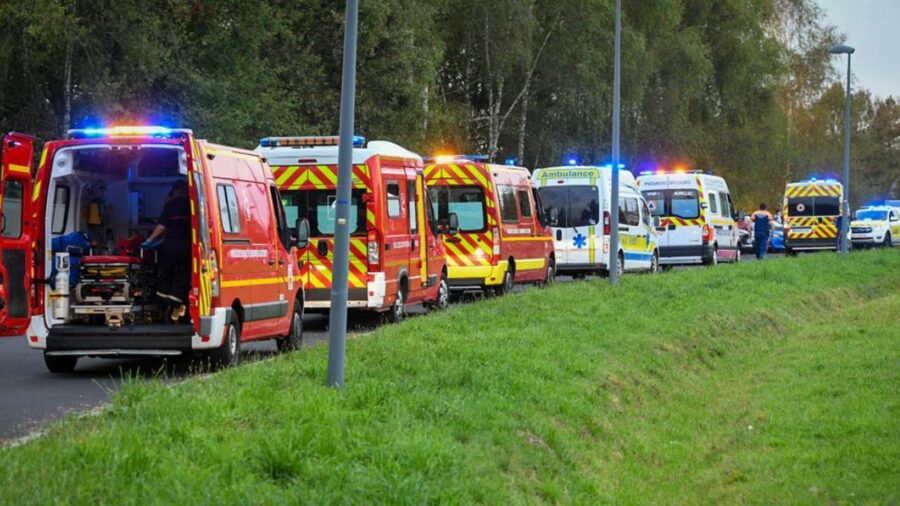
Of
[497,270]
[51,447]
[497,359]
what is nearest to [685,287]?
[497,270]

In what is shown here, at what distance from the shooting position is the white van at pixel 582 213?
30609mm

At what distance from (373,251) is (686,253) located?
20.7 m

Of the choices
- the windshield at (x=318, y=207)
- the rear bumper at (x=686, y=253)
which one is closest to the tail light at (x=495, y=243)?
the windshield at (x=318, y=207)

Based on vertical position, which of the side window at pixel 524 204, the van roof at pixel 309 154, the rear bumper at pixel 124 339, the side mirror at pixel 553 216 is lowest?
the rear bumper at pixel 124 339

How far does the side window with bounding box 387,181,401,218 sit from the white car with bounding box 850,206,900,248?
41.0 m

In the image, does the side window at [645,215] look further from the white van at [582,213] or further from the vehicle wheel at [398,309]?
the vehicle wheel at [398,309]

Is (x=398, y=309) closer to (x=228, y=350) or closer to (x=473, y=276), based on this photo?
(x=473, y=276)

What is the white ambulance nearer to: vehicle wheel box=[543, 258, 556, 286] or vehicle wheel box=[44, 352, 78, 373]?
vehicle wheel box=[543, 258, 556, 286]

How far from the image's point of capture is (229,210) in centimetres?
1425

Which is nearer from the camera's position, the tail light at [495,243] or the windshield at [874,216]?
the tail light at [495,243]

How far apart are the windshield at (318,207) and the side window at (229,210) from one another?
4489mm

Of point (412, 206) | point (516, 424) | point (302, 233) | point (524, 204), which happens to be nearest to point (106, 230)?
point (302, 233)

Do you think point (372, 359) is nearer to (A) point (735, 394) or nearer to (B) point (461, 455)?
(B) point (461, 455)

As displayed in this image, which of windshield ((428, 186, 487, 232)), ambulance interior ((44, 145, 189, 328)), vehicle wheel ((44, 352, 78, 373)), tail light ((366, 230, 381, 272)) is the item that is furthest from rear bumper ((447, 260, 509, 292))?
vehicle wheel ((44, 352, 78, 373))
